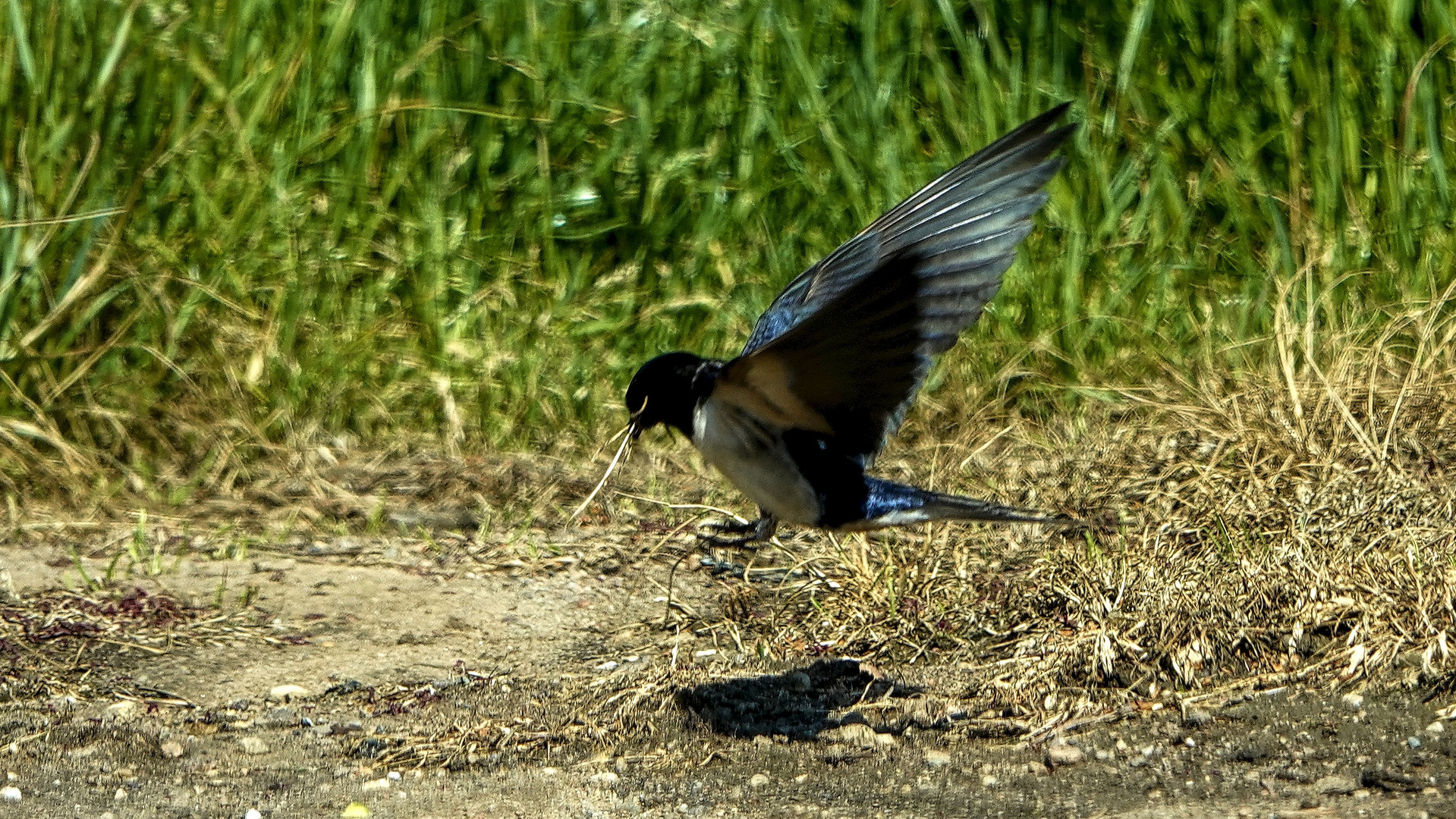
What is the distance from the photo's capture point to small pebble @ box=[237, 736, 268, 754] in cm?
317

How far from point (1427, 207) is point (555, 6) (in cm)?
262

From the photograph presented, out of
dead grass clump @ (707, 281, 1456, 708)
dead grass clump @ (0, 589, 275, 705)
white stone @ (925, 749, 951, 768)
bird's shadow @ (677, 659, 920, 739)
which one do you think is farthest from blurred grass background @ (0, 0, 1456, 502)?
white stone @ (925, 749, 951, 768)

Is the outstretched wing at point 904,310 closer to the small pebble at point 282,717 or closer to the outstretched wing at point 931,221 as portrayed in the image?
the outstretched wing at point 931,221

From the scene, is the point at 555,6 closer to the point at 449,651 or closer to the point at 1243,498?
the point at 449,651

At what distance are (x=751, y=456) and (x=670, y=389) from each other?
0.63 ft

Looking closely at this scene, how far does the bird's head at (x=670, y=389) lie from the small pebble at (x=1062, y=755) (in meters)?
0.88

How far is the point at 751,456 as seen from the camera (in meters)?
3.06

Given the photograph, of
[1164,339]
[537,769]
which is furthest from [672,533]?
[1164,339]

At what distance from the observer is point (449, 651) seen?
369 cm

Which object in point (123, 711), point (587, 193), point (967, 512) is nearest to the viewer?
point (967, 512)

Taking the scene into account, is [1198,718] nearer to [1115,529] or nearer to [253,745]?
[1115,529]

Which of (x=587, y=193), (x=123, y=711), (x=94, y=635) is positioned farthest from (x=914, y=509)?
(x=587, y=193)

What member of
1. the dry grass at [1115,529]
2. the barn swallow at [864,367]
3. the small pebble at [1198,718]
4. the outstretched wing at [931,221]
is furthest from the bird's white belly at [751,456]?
the small pebble at [1198,718]

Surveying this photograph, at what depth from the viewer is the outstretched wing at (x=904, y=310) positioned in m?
2.68
